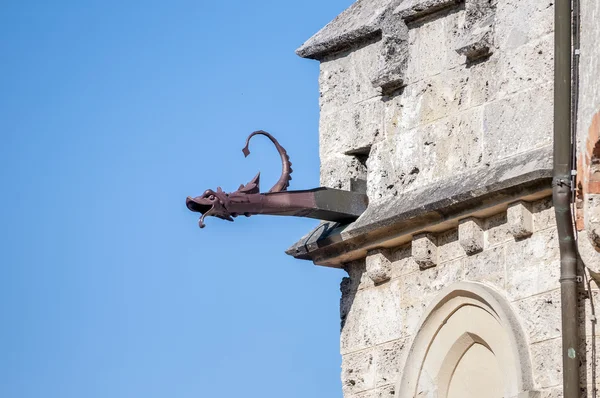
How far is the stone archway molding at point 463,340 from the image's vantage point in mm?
9570

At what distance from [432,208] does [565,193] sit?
1187mm

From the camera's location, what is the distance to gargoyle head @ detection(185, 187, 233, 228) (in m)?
10.4

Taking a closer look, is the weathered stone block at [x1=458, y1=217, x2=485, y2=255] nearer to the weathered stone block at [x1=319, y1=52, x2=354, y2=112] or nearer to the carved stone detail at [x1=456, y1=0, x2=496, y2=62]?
the carved stone detail at [x1=456, y1=0, x2=496, y2=62]

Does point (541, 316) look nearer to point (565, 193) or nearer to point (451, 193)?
point (565, 193)

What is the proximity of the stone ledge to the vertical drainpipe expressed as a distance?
16 centimetres

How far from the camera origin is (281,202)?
426 inches

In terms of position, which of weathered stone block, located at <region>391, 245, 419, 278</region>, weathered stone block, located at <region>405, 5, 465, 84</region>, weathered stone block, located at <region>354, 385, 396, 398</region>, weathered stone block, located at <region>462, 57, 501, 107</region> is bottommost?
weathered stone block, located at <region>354, 385, 396, 398</region>

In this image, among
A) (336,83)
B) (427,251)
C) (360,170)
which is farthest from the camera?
(336,83)

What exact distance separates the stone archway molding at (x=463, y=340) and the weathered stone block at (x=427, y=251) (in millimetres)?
253

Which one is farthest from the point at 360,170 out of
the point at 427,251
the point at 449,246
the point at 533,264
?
the point at 533,264

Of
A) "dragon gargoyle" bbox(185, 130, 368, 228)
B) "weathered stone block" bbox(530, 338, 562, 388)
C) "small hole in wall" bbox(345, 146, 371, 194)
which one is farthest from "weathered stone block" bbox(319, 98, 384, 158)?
"weathered stone block" bbox(530, 338, 562, 388)

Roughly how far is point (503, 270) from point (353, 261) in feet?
5.48

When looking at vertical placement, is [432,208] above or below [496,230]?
above

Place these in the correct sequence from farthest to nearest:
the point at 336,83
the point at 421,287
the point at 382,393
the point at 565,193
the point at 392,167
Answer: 1. the point at 336,83
2. the point at 392,167
3. the point at 382,393
4. the point at 421,287
5. the point at 565,193
